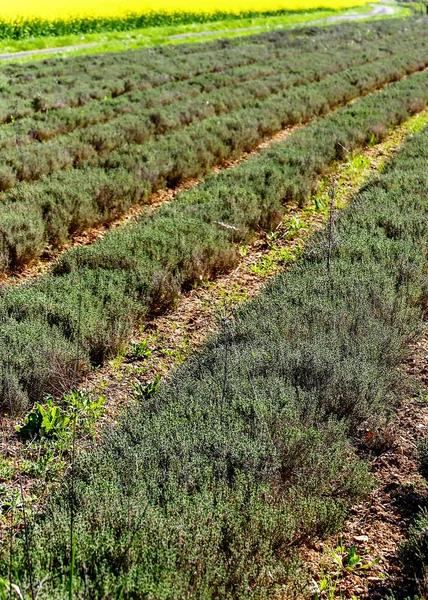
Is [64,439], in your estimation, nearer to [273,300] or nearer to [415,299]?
[273,300]

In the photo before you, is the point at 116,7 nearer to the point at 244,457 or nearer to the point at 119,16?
the point at 119,16

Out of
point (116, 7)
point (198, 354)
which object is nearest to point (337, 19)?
point (116, 7)

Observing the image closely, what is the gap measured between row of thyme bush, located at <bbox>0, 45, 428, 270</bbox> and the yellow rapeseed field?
1858cm

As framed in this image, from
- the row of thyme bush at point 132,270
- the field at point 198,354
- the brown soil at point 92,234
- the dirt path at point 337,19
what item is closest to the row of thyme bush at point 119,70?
the field at point 198,354

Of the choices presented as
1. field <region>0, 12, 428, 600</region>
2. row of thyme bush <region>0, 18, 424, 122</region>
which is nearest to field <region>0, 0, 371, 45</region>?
row of thyme bush <region>0, 18, 424, 122</region>

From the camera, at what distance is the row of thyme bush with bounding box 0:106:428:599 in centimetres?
259

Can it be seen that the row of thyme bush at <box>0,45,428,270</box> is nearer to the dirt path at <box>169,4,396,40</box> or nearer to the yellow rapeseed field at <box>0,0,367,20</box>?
the yellow rapeseed field at <box>0,0,367,20</box>

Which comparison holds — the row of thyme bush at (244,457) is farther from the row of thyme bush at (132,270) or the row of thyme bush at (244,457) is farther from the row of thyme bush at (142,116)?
the row of thyme bush at (142,116)

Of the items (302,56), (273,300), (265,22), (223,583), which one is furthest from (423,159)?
(265,22)

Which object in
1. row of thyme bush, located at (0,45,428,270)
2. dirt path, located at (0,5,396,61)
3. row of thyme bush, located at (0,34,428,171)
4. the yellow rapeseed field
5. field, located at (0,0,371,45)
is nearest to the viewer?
row of thyme bush, located at (0,45,428,270)

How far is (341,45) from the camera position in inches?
1000

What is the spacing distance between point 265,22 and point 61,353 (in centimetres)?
3844

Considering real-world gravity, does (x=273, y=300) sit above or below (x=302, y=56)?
below

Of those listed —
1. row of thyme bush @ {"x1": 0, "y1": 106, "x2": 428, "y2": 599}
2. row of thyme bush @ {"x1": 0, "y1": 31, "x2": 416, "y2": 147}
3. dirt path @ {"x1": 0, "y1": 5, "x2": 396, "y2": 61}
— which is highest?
dirt path @ {"x1": 0, "y1": 5, "x2": 396, "y2": 61}
